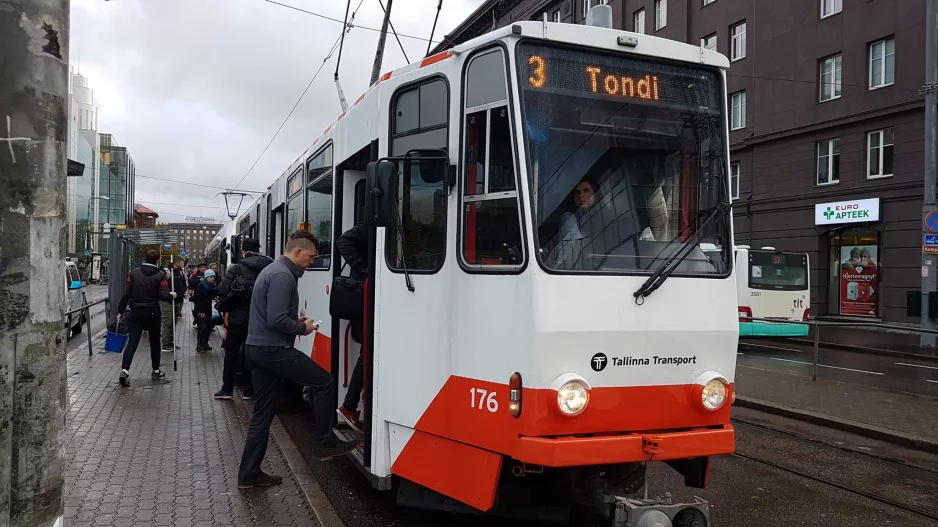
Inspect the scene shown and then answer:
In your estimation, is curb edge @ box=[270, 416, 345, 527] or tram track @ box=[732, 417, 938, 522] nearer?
curb edge @ box=[270, 416, 345, 527]

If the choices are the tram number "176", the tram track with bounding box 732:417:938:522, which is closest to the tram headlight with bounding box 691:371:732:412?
the tram number "176"

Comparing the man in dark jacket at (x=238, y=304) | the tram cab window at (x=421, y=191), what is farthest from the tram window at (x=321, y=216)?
the tram cab window at (x=421, y=191)

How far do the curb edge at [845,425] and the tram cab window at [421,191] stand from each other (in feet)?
19.6

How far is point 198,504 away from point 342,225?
2.53 metres

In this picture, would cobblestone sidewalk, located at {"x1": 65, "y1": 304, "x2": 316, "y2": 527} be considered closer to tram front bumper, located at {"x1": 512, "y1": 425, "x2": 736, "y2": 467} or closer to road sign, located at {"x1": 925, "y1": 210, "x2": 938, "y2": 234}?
tram front bumper, located at {"x1": 512, "y1": 425, "x2": 736, "y2": 467}

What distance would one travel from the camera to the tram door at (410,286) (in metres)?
4.54

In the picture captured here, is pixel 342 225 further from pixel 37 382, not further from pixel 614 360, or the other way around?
pixel 37 382

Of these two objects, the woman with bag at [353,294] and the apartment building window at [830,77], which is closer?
the woman with bag at [353,294]

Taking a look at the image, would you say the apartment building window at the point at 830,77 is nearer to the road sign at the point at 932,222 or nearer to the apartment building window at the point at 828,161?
the apartment building window at the point at 828,161

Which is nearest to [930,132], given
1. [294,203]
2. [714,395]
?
[294,203]

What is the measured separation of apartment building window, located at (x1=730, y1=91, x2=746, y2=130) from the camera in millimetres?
29703

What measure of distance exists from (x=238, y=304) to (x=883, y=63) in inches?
903

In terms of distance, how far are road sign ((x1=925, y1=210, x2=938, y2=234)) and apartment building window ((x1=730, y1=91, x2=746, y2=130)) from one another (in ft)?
43.3

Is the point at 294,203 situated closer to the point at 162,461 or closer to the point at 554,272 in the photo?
the point at 162,461
